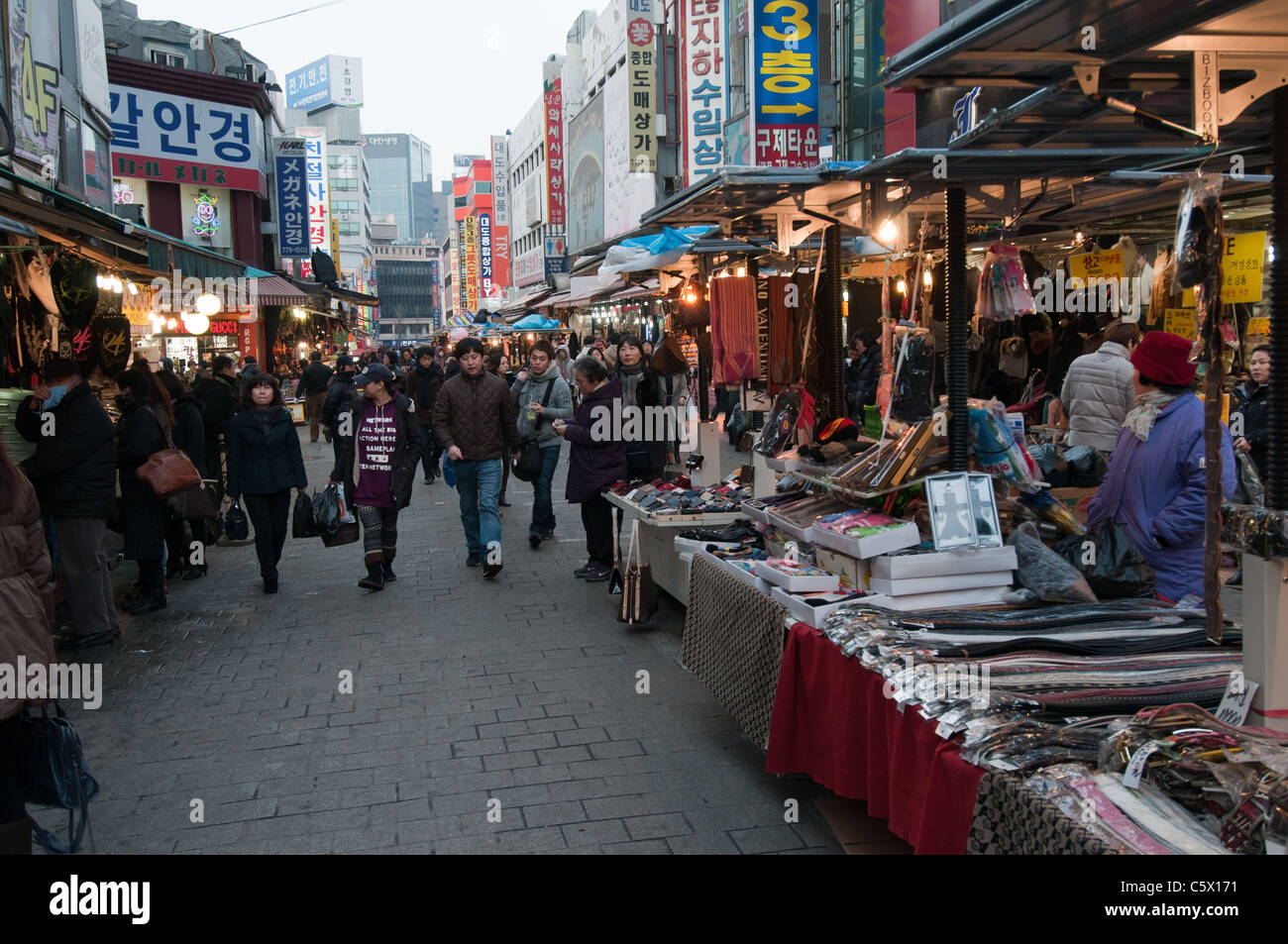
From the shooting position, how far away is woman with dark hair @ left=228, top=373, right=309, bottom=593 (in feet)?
29.4

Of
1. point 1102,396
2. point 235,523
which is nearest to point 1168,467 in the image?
point 1102,396

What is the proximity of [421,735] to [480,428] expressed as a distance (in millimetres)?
4346

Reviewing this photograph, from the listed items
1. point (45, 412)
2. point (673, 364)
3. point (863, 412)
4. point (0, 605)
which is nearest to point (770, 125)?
point (863, 412)

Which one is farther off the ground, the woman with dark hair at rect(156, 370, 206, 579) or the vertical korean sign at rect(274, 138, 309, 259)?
the vertical korean sign at rect(274, 138, 309, 259)

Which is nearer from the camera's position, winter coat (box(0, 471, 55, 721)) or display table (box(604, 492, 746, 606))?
winter coat (box(0, 471, 55, 721))

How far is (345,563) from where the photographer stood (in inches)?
415

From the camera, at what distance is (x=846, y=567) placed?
4867 millimetres

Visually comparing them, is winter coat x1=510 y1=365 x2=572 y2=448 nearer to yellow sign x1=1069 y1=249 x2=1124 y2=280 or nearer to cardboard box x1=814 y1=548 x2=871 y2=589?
yellow sign x1=1069 y1=249 x2=1124 y2=280

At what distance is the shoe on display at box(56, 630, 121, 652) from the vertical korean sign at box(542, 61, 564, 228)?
155 feet

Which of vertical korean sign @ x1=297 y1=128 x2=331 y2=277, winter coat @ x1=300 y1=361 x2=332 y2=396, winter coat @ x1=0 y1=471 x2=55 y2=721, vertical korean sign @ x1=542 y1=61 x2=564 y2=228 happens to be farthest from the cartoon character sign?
winter coat @ x1=0 y1=471 x2=55 y2=721

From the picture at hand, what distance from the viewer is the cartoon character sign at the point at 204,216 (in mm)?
29359

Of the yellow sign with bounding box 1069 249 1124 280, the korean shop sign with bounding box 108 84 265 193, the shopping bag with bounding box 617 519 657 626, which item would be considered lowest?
the shopping bag with bounding box 617 519 657 626

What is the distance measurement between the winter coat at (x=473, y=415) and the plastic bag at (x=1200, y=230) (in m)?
7.07
